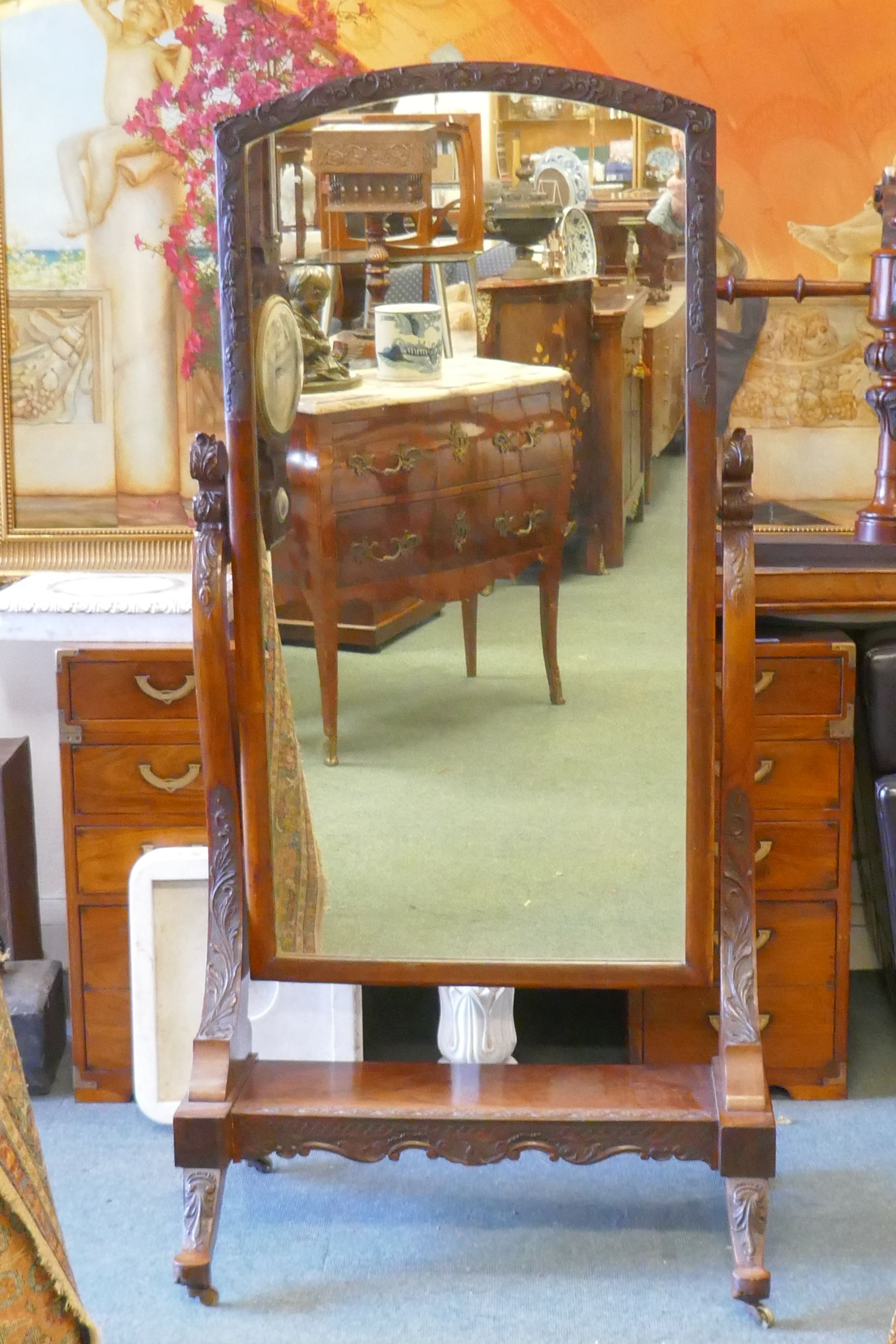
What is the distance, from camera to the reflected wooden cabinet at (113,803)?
2.50 meters

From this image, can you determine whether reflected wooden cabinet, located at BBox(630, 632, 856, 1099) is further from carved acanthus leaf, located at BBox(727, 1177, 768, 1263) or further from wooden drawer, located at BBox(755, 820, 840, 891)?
carved acanthus leaf, located at BBox(727, 1177, 768, 1263)

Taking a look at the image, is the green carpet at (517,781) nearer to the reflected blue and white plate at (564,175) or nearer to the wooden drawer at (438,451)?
the wooden drawer at (438,451)

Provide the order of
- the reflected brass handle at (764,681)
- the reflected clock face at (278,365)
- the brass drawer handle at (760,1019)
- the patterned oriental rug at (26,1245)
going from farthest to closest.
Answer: the brass drawer handle at (760,1019) < the reflected brass handle at (764,681) < the reflected clock face at (278,365) < the patterned oriental rug at (26,1245)

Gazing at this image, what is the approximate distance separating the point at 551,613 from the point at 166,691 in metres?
0.73

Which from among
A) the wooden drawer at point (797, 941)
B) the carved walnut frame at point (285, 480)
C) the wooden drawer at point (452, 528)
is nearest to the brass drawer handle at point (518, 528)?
the wooden drawer at point (452, 528)

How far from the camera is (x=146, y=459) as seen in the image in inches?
109

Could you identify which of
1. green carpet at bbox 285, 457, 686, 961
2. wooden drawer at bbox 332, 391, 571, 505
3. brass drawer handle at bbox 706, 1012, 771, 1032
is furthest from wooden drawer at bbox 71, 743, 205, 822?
brass drawer handle at bbox 706, 1012, 771, 1032

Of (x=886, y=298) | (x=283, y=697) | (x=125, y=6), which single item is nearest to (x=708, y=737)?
(x=283, y=697)

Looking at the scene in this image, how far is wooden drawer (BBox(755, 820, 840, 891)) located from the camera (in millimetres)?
2523

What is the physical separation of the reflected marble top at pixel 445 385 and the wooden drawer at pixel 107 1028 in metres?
1.11

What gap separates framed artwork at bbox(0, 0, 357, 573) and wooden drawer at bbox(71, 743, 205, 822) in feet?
1.43

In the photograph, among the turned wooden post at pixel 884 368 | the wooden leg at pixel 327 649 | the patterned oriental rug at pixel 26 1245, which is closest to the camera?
the patterned oriental rug at pixel 26 1245

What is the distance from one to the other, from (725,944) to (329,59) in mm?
1598

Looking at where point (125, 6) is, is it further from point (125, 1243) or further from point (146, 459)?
point (125, 1243)
